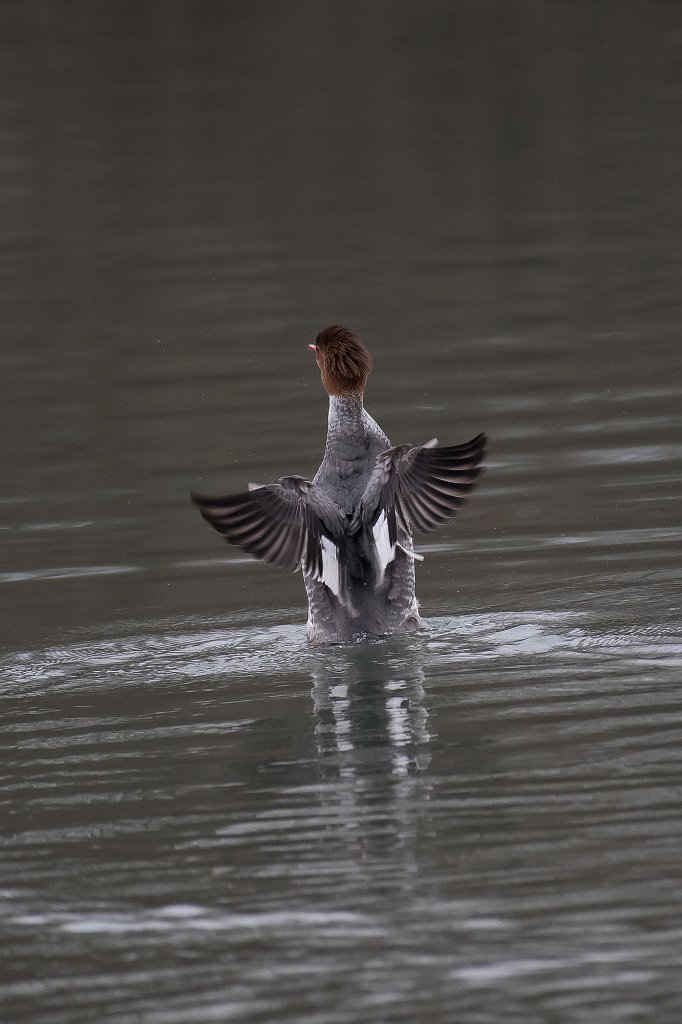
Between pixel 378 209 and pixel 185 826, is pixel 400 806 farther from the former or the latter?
pixel 378 209

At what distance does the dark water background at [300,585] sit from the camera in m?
4.62

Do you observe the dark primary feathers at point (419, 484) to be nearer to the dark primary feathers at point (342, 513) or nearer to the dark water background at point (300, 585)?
the dark primary feathers at point (342, 513)

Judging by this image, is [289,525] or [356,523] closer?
[289,525]

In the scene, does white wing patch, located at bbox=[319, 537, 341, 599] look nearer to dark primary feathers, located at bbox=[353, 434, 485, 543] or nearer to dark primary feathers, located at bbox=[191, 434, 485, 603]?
dark primary feathers, located at bbox=[191, 434, 485, 603]

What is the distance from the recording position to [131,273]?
17.5 meters

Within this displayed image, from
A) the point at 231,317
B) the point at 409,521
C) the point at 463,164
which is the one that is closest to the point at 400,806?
the point at 409,521

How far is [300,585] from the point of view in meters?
9.33

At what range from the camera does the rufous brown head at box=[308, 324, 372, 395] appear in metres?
8.49

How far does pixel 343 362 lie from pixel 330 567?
1140 millimetres

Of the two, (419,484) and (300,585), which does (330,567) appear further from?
(300,585)

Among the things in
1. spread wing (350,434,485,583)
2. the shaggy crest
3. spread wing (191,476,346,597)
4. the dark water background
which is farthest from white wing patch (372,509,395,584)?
the shaggy crest

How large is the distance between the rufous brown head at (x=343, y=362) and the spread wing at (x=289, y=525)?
2.54 ft

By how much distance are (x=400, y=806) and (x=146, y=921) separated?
1038 mm

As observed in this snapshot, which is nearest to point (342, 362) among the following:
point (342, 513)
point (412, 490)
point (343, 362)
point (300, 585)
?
point (343, 362)
